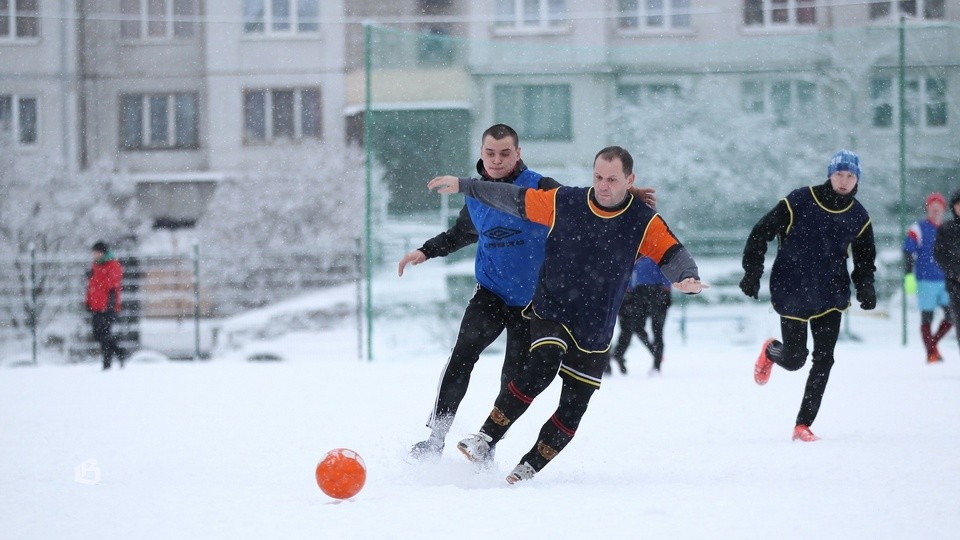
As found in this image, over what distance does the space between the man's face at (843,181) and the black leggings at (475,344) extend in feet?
6.88

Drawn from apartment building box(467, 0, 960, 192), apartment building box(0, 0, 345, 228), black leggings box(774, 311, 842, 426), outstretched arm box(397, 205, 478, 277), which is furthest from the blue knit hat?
Answer: apartment building box(0, 0, 345, 228)

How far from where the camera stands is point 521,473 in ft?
16.1

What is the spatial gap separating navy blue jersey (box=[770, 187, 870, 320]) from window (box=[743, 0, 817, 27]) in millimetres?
20023

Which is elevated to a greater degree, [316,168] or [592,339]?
[316,168]

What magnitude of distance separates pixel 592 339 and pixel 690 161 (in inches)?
355

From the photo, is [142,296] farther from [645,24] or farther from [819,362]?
[645,24]

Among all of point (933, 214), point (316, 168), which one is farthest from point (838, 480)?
point (316, 168)

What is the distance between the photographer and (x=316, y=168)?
969 inches

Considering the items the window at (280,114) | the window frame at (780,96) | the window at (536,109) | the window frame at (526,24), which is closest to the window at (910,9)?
the window frame at (780,96)

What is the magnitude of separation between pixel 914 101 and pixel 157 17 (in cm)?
2123

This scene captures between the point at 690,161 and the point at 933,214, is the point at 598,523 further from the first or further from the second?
the point at 690,161

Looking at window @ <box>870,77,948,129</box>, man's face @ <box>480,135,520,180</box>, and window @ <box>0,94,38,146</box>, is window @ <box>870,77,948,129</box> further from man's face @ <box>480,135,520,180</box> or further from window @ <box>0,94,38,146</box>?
window @ <box>0,94,38,146</box>

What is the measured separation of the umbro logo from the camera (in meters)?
5.49

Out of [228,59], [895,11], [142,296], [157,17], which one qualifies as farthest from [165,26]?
[895,11]
